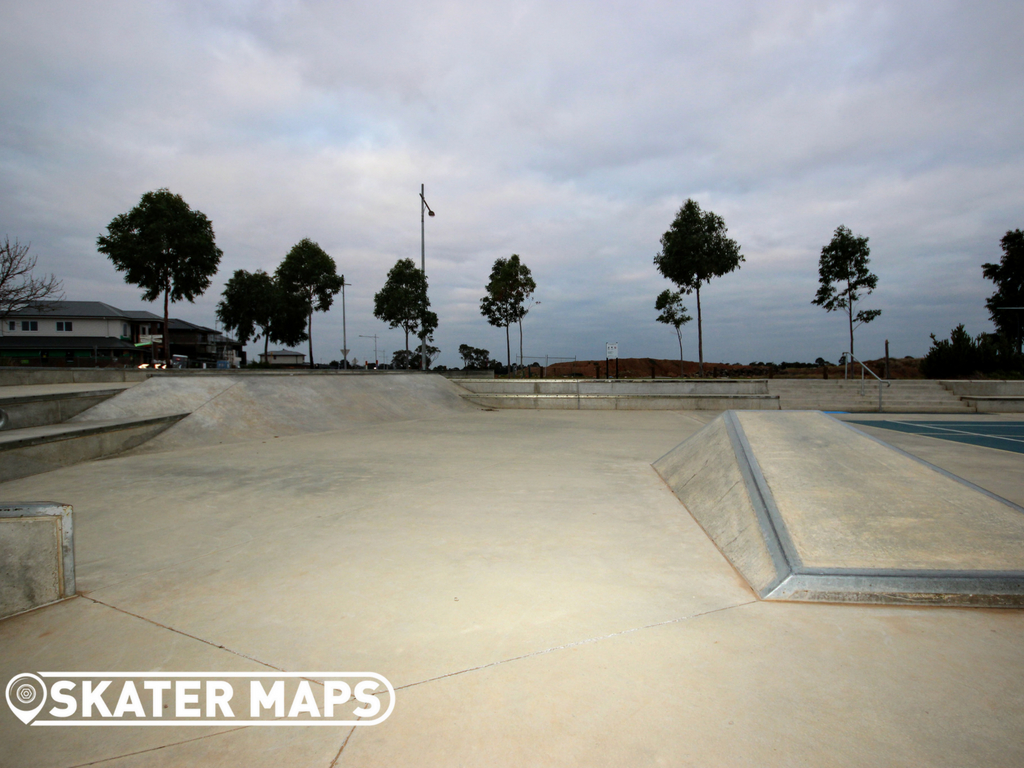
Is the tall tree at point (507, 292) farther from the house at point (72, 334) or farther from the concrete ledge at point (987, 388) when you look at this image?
the house at point (72, 334)

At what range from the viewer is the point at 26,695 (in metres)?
2.02

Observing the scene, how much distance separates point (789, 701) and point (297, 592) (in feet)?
8.43

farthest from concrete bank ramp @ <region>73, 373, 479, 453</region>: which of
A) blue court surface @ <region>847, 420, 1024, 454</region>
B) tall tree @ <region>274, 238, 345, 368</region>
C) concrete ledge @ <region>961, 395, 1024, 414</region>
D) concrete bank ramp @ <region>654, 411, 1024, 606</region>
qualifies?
tall tree @ <region>274, 238, 345, 368</region>

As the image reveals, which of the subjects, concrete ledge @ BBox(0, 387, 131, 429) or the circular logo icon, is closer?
the circular logo icon

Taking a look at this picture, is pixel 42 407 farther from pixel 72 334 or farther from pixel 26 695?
pixel 72 334

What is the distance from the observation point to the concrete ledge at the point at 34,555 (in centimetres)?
262

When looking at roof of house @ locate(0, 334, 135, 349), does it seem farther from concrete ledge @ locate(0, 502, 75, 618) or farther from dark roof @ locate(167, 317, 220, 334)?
concrete ledge @ locate(0, 502, 75, 618)

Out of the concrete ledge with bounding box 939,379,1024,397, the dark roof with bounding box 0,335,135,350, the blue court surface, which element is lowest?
the blue court surface

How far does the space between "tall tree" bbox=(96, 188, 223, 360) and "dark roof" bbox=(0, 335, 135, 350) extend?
24.7 metres

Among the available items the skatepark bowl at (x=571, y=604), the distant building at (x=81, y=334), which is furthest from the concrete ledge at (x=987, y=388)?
the distant building at (x=81, y=334)

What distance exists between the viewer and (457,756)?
1.67 meters

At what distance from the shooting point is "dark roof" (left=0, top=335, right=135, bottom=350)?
46.8m

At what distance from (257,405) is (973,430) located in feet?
54.3

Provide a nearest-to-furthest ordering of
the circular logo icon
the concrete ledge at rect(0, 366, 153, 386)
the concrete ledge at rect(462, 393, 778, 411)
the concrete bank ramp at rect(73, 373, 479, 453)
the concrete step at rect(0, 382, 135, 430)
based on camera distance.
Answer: the circular logo icon < the concrete step at rect(0, 382, 135, 430) < the concrete bank ramp at rect(73, 373, 479, 453) < the concrete ledge at rect(0, 366, 153, 386) < the concrete ledge at rect(462, 393, 778, 411)
